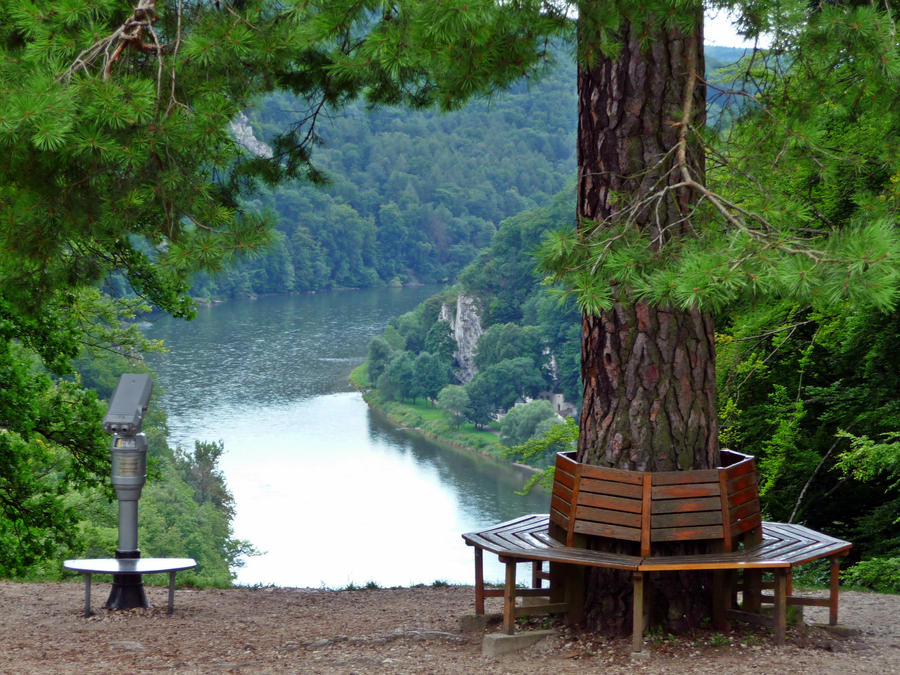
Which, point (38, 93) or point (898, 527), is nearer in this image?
point (38, 93)

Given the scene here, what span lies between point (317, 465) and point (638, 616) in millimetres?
40792

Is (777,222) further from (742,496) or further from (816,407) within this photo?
(816,407)

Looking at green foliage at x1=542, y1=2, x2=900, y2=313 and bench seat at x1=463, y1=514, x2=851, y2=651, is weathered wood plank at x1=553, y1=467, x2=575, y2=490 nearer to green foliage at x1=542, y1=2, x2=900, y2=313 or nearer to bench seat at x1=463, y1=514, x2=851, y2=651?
bench seat at x1=463, y1=514, x2=851, y2=651

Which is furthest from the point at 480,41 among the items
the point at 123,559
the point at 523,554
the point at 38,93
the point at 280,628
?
the point at 123,559

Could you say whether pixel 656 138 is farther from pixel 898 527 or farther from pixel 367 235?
pixel 367 235

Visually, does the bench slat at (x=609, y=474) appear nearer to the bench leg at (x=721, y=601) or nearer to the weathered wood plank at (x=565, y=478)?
the weathered wood plank at (x=565, y=478)

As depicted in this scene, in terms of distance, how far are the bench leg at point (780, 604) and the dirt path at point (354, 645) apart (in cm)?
6

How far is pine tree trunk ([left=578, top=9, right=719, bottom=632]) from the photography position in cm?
401

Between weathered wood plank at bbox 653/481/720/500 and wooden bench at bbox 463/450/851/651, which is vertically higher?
weathered wood plank at bbox 653/481/720/500

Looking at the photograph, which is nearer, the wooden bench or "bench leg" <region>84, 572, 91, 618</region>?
the wooden bench

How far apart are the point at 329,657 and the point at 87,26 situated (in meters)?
2.60

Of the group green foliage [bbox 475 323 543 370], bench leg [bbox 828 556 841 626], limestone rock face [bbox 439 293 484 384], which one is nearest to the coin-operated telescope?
bench leg [bbox 828 556 841 626]

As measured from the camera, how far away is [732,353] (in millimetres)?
9008

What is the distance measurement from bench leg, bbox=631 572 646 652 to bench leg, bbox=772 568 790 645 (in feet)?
1.66
